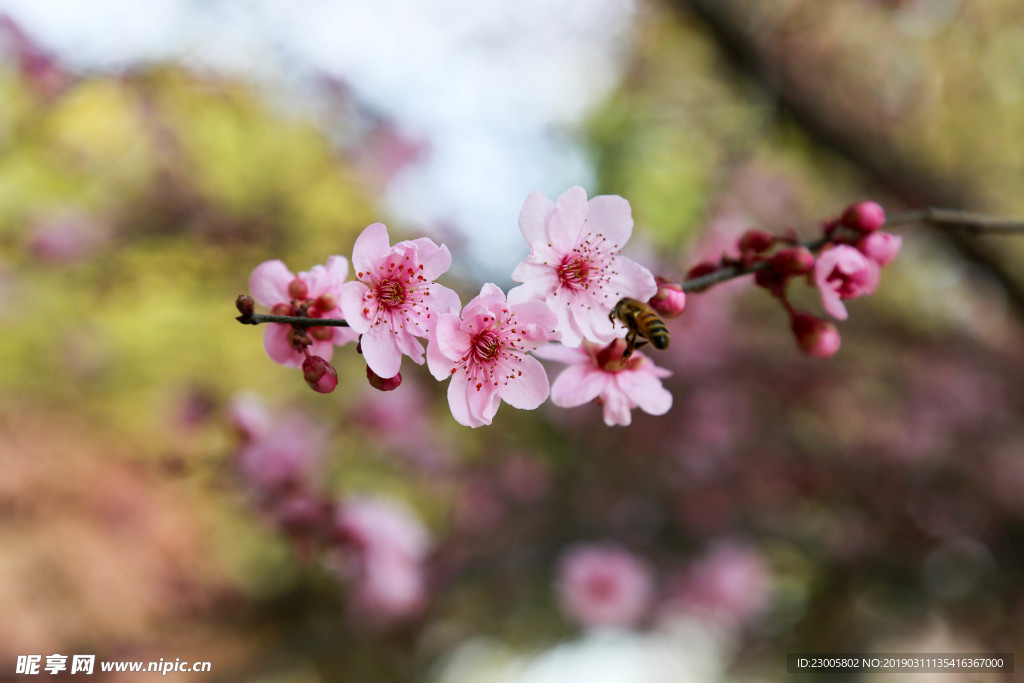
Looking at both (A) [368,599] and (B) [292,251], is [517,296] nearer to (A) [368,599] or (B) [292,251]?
(A) [368,599]

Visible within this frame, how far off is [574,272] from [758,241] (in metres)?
0.30

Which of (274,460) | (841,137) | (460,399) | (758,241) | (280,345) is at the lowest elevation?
(460,399)

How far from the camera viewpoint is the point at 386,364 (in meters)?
0.81

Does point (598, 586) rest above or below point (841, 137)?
below

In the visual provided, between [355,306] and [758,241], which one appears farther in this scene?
[758,241]

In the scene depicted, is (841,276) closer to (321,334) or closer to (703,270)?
(703,270)

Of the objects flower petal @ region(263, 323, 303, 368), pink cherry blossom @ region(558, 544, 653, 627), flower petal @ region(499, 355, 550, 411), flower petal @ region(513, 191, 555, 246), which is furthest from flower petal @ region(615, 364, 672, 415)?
pink cherry blossom @ region(558, 544, 653, 627)

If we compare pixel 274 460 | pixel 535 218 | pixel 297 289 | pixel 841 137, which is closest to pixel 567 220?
pixel 535 218

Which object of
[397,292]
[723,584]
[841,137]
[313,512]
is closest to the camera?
[397,292]

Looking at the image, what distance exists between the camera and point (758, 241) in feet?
3.13

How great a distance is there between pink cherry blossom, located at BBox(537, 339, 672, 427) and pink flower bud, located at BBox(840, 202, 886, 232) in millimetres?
367

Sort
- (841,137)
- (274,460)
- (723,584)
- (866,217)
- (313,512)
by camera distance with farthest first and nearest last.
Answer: (723,584) < (841,137) < (274,460) < (313,512) < (866,217)

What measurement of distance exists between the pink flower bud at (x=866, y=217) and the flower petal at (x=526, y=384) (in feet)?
1.75

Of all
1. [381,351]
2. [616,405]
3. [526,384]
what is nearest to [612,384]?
[616,405]
